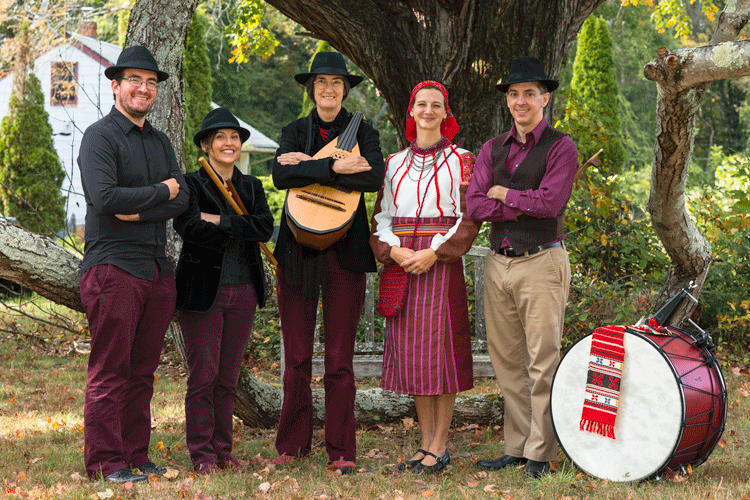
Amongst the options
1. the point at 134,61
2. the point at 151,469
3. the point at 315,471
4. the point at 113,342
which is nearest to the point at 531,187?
the point at 315,471

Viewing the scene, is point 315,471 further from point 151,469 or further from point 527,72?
point 527,72

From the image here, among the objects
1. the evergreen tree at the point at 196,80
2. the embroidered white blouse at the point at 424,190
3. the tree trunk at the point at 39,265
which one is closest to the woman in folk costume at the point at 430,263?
the embroidered white blouse at the point at 424,190

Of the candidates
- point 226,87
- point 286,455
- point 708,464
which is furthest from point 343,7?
point 226,87

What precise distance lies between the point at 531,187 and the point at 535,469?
153 cm

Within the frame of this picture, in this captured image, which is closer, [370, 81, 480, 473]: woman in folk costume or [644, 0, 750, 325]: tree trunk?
[644, 0, 750, 325]: tree trunk

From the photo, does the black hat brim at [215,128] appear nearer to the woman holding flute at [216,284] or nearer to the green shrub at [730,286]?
the woman holding flute at [216,284]

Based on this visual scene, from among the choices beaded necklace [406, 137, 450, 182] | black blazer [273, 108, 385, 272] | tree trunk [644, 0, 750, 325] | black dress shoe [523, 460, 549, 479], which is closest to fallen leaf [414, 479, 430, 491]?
black dress shoe [523, 460, 549, 479]

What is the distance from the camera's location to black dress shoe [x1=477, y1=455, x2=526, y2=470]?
14.1ft

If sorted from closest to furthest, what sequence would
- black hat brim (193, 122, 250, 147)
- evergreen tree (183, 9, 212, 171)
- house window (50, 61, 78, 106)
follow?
1. black hat brim (193, 122, 250, 147)
2. house window (50, 61, 78, 106)
3. evergreen tree (183, 9, 212, 171)

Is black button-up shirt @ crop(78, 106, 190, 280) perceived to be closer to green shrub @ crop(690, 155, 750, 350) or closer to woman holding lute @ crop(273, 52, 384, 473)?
woman holding lute @ crop(273, 52, 384, 473)

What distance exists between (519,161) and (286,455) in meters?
2.15

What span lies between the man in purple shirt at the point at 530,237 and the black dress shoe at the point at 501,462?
0.11 m

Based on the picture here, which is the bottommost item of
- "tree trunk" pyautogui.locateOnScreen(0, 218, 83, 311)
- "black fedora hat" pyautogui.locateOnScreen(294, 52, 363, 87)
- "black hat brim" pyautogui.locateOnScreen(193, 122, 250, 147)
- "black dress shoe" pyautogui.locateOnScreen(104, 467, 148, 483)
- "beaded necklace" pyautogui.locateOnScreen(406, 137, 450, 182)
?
"black dress shoe" pyautogui.locateOnScreen(104, 467, 148, 483)

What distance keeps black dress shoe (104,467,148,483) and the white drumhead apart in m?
2.18
